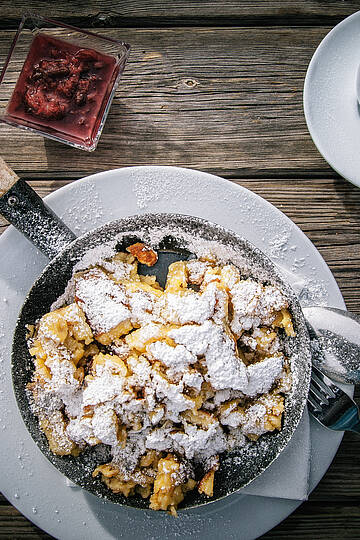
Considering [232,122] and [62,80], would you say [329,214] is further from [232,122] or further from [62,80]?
[62,80]

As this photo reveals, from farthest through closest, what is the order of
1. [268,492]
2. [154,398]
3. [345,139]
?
1. [345,139]
2. [268,492]
3. [154,398]

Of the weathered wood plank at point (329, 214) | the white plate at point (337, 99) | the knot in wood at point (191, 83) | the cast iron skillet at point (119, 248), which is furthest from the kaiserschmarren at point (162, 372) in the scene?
the knot in wood at point (191, 83)

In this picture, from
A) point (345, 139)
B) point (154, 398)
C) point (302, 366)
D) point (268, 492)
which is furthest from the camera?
point (345, 139)

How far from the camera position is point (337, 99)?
1.62m

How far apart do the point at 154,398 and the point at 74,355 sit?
234 millimetres

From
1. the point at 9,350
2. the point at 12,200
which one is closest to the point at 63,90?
the point at 12,200

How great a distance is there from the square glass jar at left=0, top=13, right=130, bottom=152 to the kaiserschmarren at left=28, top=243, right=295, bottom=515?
0.46 metres

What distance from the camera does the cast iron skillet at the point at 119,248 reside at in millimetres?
1342

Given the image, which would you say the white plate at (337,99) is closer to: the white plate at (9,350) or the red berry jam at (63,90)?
the white plate at (9,350)

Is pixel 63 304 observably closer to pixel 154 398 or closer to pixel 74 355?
pixel 74 355

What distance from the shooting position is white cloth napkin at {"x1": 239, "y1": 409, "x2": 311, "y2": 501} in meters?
1.48

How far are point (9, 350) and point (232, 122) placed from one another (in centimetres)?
99

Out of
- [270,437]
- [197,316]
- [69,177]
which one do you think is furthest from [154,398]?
[69,177]

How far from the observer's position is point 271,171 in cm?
170
